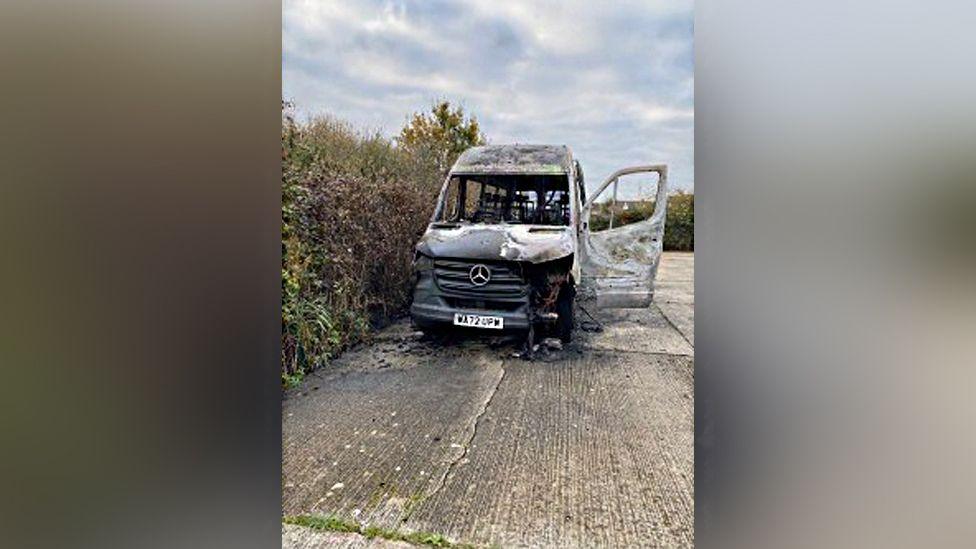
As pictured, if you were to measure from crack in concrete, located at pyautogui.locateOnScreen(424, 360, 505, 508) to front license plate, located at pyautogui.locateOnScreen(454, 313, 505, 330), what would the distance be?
251mm

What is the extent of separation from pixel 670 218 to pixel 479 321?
52.6 inches

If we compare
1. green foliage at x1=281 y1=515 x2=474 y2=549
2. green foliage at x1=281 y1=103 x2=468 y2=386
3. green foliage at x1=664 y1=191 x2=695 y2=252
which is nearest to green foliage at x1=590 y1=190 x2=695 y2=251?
green foliage at x1=664 y1=191 x2=695 y2=252
